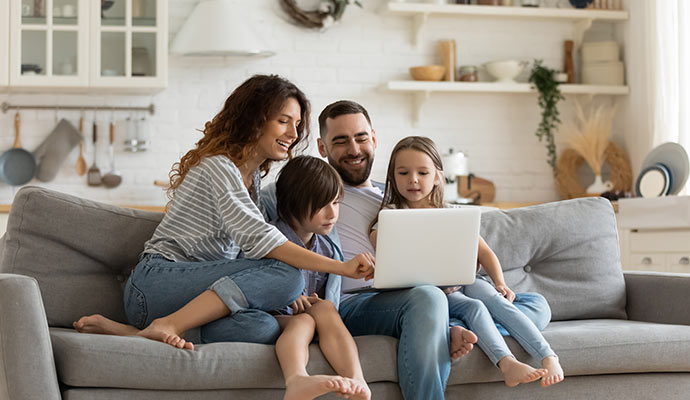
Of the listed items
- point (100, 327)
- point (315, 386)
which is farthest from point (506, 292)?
point (100, 327)

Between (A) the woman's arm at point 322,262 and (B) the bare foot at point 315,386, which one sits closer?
(B) the bare foot at point 315,386

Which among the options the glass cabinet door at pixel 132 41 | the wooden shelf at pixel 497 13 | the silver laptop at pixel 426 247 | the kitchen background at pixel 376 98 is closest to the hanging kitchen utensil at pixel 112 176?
the kitchen background at pixel 376 98

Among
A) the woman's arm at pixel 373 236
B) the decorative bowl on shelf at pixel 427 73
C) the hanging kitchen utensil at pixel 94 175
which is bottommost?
the woman's arm at pixel 373 236

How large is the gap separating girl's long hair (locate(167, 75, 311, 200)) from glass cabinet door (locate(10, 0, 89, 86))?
2172 millimetres

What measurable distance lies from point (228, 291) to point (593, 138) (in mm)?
3143

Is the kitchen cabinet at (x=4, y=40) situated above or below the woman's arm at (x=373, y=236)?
above

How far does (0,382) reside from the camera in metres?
1.73

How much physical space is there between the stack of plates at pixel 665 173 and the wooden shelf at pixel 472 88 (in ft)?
2.39

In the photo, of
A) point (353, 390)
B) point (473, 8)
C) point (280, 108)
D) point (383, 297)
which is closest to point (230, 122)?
point (280, 108)

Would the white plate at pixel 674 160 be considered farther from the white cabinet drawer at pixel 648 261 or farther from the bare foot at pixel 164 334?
the bare foot at pixel 164 334

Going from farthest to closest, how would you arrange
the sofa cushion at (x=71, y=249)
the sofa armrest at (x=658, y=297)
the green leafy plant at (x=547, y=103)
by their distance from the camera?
the green leafy plant at (x=547, y=103) → the sofa armrest at (x=658, y=297) → the sofa cushion at (x=71, y=249)

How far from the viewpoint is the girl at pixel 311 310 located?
178 cm

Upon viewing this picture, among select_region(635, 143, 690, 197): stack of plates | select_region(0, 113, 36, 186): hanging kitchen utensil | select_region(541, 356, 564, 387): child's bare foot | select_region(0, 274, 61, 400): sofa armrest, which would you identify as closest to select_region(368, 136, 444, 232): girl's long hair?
select_region(541, 356, 564, 387): child's bare foot

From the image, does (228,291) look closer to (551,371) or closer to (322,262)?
(322,262)
